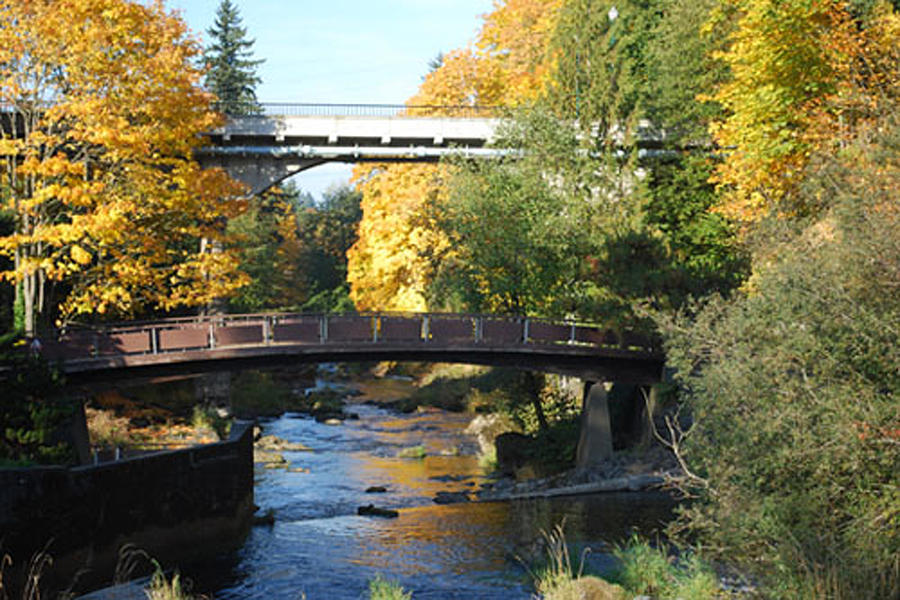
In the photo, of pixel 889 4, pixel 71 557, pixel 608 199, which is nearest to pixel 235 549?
pixel 71 557

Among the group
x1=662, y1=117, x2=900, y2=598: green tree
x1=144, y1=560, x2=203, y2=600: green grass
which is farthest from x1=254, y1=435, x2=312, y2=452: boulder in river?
x1=662, y1=117, x2=900, y2=598: green tree

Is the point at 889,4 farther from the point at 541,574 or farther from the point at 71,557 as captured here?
the point at 71,557

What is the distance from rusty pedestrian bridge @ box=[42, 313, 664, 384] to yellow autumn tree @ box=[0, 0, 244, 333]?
213 cm

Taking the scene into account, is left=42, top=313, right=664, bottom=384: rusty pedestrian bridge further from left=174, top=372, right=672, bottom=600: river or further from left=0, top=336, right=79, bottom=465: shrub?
left=174, top=372, right=672, bottom=600: river

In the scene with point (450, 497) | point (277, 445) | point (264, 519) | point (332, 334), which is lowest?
point (277, 445)

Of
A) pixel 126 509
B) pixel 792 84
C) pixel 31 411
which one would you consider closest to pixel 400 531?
pixel 126 509

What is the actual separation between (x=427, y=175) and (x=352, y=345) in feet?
67.3

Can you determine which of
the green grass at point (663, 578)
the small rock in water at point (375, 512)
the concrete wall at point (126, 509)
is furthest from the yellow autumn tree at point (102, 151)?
the green grass at point (663, 578)

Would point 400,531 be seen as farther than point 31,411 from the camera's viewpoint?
Yes

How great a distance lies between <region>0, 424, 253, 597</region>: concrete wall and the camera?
17.7m

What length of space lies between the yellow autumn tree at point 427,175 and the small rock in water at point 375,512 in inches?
534

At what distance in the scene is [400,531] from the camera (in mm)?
22969

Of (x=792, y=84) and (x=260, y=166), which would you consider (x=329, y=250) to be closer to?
(x=260, y=166)

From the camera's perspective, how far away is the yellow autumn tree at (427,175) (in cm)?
4238
